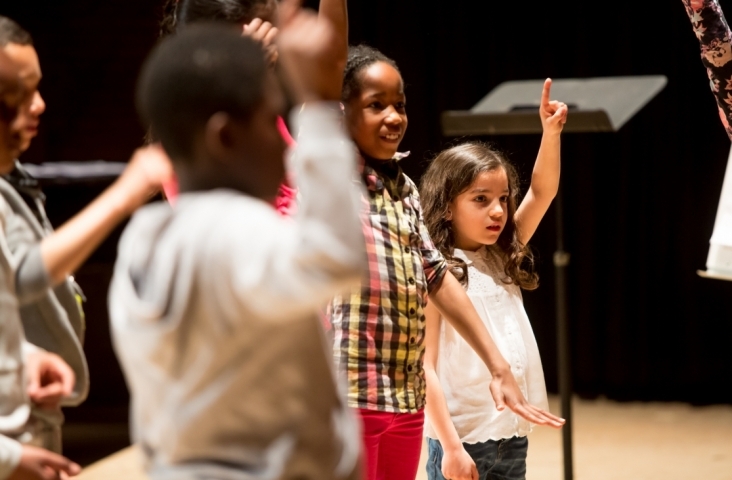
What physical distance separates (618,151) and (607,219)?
349 mm

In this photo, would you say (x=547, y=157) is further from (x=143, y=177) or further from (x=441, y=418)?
(x=143, y=177)

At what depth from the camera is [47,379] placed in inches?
48.7

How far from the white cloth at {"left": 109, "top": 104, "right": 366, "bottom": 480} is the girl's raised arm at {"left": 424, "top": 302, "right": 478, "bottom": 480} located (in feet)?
3.49

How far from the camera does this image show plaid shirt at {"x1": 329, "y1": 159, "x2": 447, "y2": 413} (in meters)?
1.75

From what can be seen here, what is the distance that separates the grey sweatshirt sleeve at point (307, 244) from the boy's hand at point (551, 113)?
1.32 metres

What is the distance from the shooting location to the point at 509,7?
16.5 ft

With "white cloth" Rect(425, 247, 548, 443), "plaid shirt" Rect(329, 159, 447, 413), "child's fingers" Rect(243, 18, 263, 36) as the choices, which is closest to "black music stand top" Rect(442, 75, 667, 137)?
"white cloth" Rect(425, 247, 548, 443)

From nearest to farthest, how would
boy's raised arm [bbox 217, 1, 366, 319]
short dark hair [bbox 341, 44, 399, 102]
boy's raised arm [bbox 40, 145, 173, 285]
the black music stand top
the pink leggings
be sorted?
boy's raised arm [bbox 217, 1, 366, 319], boy's raised arm [bbox 40, 145, 173, 285], the pink leggings, short dark hair [bbox 341, 44, 399, 102], the black music stand top

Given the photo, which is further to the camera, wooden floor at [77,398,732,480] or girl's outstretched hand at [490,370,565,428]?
wooden floor at [77,398,732,480]

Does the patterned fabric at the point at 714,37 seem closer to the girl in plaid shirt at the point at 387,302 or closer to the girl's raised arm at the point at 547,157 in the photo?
the girl's raised arm at the point at 547,157

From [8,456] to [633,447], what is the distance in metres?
3.48

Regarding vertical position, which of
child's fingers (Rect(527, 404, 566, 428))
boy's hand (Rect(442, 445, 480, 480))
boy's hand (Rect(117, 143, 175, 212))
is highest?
boy's hand (Rect(117, 143, 175, 212))

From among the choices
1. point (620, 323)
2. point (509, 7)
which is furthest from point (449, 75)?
point (620, 323)

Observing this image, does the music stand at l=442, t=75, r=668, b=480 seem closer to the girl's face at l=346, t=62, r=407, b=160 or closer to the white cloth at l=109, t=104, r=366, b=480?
the girl's face at l=346, t=62, r=407, b=160
